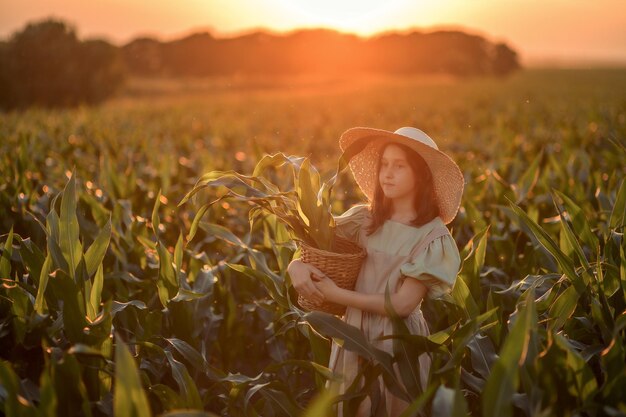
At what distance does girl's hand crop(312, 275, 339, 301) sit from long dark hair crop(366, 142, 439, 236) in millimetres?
268

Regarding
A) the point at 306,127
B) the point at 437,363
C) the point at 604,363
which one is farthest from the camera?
the point at 306,127

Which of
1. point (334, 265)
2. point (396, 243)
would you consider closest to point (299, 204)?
point (334, 265)

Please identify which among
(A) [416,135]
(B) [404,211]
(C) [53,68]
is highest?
(C) [53,68]

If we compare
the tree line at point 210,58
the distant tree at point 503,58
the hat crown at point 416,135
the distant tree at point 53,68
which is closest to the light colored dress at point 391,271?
the hat crown at point 416,135

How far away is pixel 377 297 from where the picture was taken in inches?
75.9

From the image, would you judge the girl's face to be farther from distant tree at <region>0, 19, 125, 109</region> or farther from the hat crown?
distant tree at <region>0, 19, 125, 109</region>

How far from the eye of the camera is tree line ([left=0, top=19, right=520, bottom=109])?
31219 millimetres

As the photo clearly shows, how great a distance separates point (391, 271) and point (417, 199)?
26cm

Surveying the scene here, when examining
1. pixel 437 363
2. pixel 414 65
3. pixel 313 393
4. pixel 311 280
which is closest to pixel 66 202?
pixel 311 280

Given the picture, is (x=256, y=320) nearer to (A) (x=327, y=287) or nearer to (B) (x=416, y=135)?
(A) (x=327, y=287)

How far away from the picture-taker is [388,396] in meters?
2.02

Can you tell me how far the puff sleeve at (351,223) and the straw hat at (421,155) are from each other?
7 centimetres

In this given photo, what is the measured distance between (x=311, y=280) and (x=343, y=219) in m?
0.33

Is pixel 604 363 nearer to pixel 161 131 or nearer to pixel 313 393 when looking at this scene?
pixel 313 393
